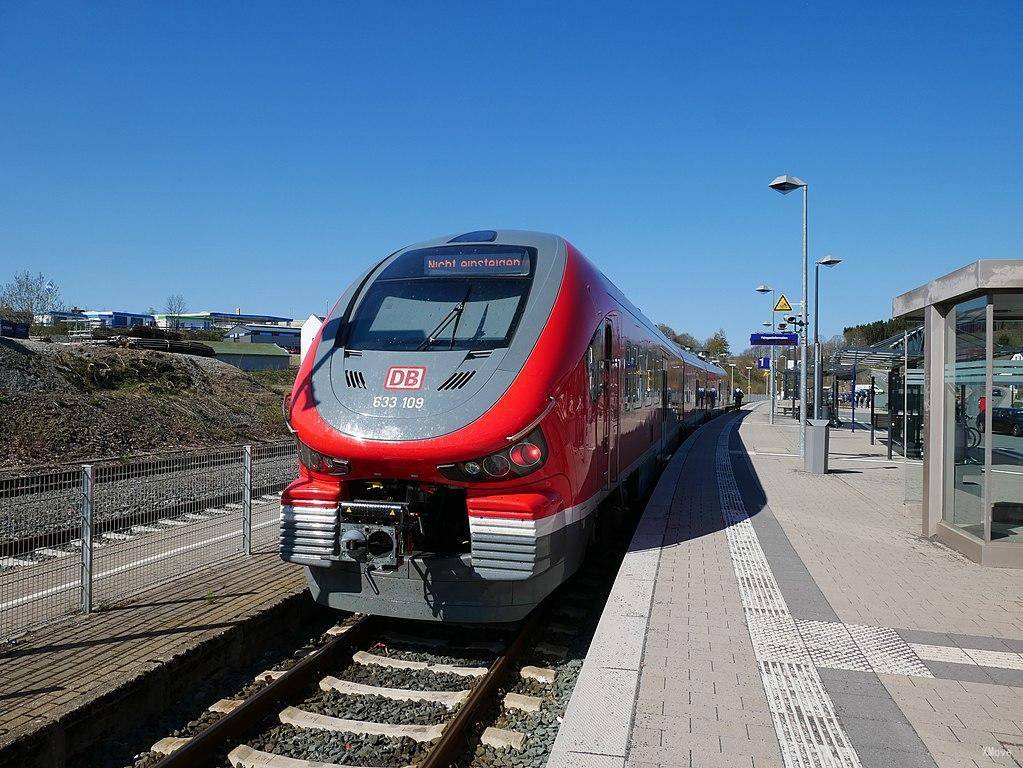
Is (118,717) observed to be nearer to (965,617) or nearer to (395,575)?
(395,575)

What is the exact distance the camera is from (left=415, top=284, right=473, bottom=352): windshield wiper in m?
6.07

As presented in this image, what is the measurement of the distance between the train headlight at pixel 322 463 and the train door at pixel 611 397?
8.93 ft

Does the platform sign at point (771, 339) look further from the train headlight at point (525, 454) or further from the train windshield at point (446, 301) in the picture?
the train headlight at point (525, 454)

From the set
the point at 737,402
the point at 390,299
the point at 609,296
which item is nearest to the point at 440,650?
the point at 390,299

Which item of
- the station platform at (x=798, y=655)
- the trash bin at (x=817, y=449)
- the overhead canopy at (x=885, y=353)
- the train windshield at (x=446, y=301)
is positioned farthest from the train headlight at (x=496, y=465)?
the overhead canopy at (x=885, y=353)

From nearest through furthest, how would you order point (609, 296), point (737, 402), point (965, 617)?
1. point (965, 617)
2. point (609, 296)
3. point (737, 402)

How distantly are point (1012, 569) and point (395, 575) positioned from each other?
6061 millimetres

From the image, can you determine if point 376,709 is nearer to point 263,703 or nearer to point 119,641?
point 263,703

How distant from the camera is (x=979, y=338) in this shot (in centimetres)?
761

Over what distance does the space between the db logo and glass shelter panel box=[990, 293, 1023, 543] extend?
565 centimetres

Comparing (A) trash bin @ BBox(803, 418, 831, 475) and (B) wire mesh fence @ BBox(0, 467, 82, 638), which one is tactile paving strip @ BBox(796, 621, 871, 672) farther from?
(A) trash bin @ BBox(803, 418, 831, 475)

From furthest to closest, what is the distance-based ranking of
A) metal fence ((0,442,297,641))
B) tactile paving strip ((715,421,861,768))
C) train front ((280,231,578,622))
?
metal fence ((0,442,297,641))
train front ((280,231,578,622))
tactile paving strip ((715,421,861,768))

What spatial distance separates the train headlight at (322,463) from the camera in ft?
18.3

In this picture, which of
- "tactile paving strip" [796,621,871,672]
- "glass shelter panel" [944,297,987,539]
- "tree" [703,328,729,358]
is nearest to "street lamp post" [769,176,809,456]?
"glass shelter panel" [944,297,987,539]
